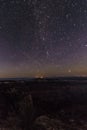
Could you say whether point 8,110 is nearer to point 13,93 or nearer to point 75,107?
point 13,93

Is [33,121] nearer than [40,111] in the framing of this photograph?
Yes

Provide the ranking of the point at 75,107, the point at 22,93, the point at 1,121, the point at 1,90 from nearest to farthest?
1. the point at 1,121
2. the point at 22,93
3. the point at 75,107
4. the point at 1,90

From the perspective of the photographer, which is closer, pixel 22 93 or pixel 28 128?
pixel 28 128

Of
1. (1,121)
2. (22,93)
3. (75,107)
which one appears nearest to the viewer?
(1,121)

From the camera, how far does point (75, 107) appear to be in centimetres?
1545

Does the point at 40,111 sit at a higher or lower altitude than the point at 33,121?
higher

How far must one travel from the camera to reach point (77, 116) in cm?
1349

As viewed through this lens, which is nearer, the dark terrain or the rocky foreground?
the rocky foreground

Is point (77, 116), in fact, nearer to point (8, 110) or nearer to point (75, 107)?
point (75, 107)

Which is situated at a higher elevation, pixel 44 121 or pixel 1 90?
pixel 1 90

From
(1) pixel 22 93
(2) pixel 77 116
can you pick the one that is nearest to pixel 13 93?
(1) pixel 22 93

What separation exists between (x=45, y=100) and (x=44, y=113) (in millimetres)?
2664

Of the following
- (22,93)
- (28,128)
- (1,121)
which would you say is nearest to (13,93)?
(22,93)

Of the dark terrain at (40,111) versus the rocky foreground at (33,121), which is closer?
the rocky foreground at (33,121)
